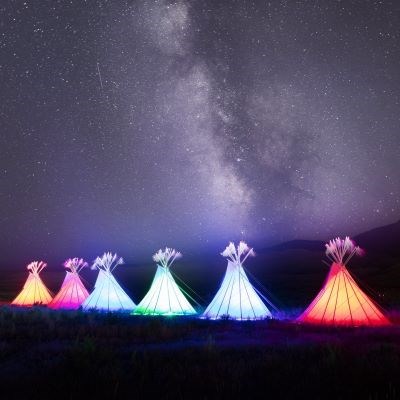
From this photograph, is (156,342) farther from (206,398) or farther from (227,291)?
(227,291)

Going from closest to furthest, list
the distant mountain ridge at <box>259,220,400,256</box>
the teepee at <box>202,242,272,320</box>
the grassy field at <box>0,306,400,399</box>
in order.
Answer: the grassy field at <box>0,306,400,399</box>
the teepee at <box>202,242,272,320</box>
the distant mountain ridge at <box>259,220,400,256</box>

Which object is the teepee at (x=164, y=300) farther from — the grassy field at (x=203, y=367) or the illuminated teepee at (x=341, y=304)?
the grassy field at (x=203, y=367)

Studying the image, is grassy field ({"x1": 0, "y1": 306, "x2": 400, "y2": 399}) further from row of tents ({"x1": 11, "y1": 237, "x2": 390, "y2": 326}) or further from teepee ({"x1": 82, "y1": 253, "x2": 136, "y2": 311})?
teepee ({"x1": 82, "y1": 253, "x2": 136, "y2": 311})

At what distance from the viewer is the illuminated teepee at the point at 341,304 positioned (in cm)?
1398

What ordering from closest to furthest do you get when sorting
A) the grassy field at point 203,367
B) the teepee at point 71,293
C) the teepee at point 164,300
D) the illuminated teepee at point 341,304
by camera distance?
the grassy field at point 203,367 → the illuminated teepee at point 341,304 → the teepee at point 164,300 → the teepee at point 71,293

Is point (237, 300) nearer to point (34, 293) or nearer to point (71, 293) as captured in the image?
point (71, 293)

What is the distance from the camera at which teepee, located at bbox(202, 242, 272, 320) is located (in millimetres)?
16594

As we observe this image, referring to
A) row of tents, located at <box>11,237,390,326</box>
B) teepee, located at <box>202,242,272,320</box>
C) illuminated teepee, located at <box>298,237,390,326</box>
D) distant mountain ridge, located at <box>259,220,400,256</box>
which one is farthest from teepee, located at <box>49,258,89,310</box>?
distant mountain ridge, located at <box>259,220,400,256</box>

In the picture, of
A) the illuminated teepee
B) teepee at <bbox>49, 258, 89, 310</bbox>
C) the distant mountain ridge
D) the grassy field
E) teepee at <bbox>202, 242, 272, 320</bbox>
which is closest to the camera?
the grassy field

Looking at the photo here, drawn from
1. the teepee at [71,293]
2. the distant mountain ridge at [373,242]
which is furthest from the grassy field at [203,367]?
the distant mountain ridge at [373,242]

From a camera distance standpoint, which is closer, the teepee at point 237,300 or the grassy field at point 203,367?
the grassy field at point 203,367

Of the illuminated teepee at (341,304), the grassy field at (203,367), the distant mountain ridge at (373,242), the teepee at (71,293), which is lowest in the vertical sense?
the grassy field at (203,367)

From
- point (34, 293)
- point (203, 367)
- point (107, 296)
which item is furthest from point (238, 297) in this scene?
point (34, 293)

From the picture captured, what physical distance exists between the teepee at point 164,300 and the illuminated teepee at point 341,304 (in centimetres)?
605
